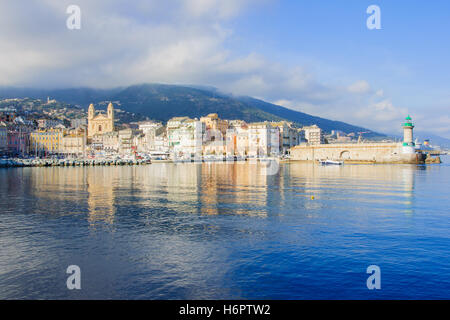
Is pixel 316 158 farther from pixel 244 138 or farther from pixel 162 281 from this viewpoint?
pixel 162 281

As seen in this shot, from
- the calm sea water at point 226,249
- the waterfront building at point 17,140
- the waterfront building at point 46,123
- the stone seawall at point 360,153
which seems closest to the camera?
the calm sea water at point 226,249

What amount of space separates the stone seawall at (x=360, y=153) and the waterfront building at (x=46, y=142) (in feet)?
310

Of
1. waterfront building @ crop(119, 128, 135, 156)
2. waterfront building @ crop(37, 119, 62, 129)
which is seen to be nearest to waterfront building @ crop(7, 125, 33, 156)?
waterfront building @ crop(37, 119, 62, 129)

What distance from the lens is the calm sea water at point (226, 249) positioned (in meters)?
11.1

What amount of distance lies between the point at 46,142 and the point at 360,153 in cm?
11950

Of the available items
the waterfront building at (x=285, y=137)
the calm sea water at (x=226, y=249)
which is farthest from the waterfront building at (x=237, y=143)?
the calm sea water at (x=226, y=249)

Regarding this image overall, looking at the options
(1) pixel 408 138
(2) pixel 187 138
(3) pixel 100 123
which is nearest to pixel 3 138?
(2) pixel 187 138

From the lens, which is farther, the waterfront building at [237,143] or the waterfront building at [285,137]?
the waterfront building at [285,137]

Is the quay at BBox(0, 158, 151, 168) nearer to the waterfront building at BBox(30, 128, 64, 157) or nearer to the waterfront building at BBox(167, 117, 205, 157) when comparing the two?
the waterfront building at BBox(167, 117, 205, 157)

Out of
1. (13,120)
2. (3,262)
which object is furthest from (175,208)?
(13,120)

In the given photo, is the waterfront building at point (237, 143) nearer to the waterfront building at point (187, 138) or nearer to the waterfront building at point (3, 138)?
the waterfront building at point (187, 138)

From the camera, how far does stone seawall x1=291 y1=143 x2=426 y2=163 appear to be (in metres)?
96.2

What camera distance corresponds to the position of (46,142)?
150000mm

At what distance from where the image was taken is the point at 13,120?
16538cm
